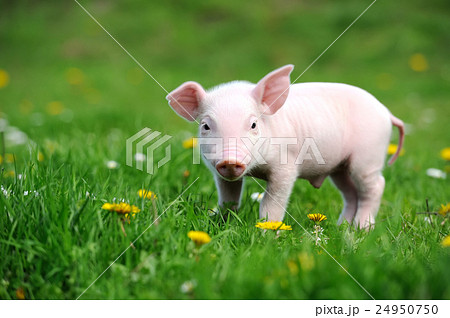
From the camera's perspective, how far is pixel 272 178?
2.85 metres

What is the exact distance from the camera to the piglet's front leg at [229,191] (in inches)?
116

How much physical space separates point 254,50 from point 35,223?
29.2 ft

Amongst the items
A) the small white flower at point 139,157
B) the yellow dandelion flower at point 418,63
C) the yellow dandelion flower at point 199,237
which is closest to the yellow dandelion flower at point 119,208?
the yellow dandelion flower at point 199,237

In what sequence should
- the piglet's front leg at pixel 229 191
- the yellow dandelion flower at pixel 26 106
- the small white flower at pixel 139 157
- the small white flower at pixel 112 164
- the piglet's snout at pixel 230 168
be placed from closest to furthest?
the piglet's snout at pixel 230 168 < the piglet's front leg at pixel 229 191 < the small white flower at pixel 112 164 < the small white flower at pixel 139 157 < the yellow dandelion flower at pixel 26 106

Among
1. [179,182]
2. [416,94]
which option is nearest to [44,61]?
[416,94]

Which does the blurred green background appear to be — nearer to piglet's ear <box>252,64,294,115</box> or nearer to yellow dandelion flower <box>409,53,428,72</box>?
yellow dandelion flower <box>409,53,428,72</box>

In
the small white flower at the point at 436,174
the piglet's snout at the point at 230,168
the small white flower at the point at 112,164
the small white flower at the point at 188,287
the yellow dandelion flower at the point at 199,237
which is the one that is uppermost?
the piglet's snout at the point at 230,168

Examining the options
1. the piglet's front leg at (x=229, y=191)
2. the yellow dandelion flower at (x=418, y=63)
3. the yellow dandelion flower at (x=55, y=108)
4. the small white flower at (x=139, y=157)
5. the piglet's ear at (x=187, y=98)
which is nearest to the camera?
the piglet's ear at (x=187, y=98)

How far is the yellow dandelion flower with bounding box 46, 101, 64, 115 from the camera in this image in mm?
6930

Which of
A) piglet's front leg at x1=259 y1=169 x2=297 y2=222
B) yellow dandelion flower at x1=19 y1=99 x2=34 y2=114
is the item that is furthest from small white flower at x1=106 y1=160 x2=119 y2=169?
yellow dandelion flower at x1=19 y1=99 x2=34 y2=114

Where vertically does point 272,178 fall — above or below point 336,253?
above

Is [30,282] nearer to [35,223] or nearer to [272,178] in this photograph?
[35,223]

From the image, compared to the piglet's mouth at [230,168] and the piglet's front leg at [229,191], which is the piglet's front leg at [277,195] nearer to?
the piglet's front leg at [229,191]

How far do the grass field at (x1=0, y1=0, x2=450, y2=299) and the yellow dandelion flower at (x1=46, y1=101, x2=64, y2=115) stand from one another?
0.05m
